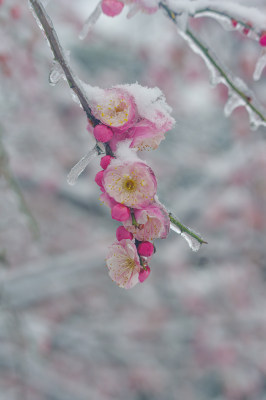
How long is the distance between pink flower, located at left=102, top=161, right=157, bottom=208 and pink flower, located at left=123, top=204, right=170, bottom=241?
0.01m

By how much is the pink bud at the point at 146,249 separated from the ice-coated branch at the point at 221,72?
0.34 meters

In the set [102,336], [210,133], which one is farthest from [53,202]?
[210,133]

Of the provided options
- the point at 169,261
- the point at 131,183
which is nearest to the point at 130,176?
the point at 131,183

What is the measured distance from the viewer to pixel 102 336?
3.53m

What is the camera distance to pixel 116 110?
0.54 metres


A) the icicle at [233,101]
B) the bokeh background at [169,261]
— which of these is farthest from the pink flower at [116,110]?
the bokeh background at [169,261]

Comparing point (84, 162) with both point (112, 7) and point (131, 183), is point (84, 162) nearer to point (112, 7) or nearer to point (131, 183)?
point (131, 183)

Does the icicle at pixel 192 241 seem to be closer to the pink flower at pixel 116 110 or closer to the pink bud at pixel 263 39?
the pink flower at pixel 116 110

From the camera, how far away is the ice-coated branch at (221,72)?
60cm

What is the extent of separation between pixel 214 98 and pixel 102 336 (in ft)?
8.63

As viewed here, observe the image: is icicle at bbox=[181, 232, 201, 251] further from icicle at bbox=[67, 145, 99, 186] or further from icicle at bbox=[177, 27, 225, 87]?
icicle at bbox=[177, 27, 225, 87]

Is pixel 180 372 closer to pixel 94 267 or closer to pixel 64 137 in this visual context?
pixel 94 267

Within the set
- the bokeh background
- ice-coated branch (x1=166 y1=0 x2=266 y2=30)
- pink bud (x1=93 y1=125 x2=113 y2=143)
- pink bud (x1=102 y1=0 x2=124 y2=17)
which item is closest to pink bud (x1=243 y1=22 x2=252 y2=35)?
ice-coated branch (x1=166 y1=0 x2=266 y2=30)

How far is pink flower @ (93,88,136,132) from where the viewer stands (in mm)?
522
